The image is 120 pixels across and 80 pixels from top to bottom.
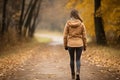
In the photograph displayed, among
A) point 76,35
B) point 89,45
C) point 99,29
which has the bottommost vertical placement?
point 89,45

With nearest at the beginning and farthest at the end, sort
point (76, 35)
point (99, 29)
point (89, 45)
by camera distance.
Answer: point (76, 35)
point (99, 29)
point (89, 45)

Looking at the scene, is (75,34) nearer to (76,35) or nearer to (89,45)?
(76,35)

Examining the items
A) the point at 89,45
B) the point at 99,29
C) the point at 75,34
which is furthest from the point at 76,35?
the point at 89,45

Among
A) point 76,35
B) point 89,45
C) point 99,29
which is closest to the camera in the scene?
point 76,35

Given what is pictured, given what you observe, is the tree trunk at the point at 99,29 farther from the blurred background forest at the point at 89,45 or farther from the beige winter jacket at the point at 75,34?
the beige winter jacket at the point at 75,34

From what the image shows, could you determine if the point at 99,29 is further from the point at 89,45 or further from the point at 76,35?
the point at 76,35

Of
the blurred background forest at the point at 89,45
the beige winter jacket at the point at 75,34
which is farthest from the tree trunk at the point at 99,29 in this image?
the beige winter jacket at the point at 75,34

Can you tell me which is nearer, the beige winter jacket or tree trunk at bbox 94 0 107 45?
the beige winter jacket

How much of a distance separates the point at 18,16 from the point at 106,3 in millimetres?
18834

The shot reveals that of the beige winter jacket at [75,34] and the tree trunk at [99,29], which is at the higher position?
the beige winter jacket at [75,34]

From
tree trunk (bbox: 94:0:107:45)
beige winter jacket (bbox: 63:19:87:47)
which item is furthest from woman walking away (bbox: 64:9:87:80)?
tree trunk (bbox: 94:0:107:45)

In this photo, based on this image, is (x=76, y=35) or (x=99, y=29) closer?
(x=76, y=35)

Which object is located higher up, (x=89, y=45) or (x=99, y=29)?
(x=99, y=29)

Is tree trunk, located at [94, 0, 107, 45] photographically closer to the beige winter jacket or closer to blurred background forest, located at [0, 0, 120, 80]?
blurred background forest, located at [0, 0, 120, 80]
